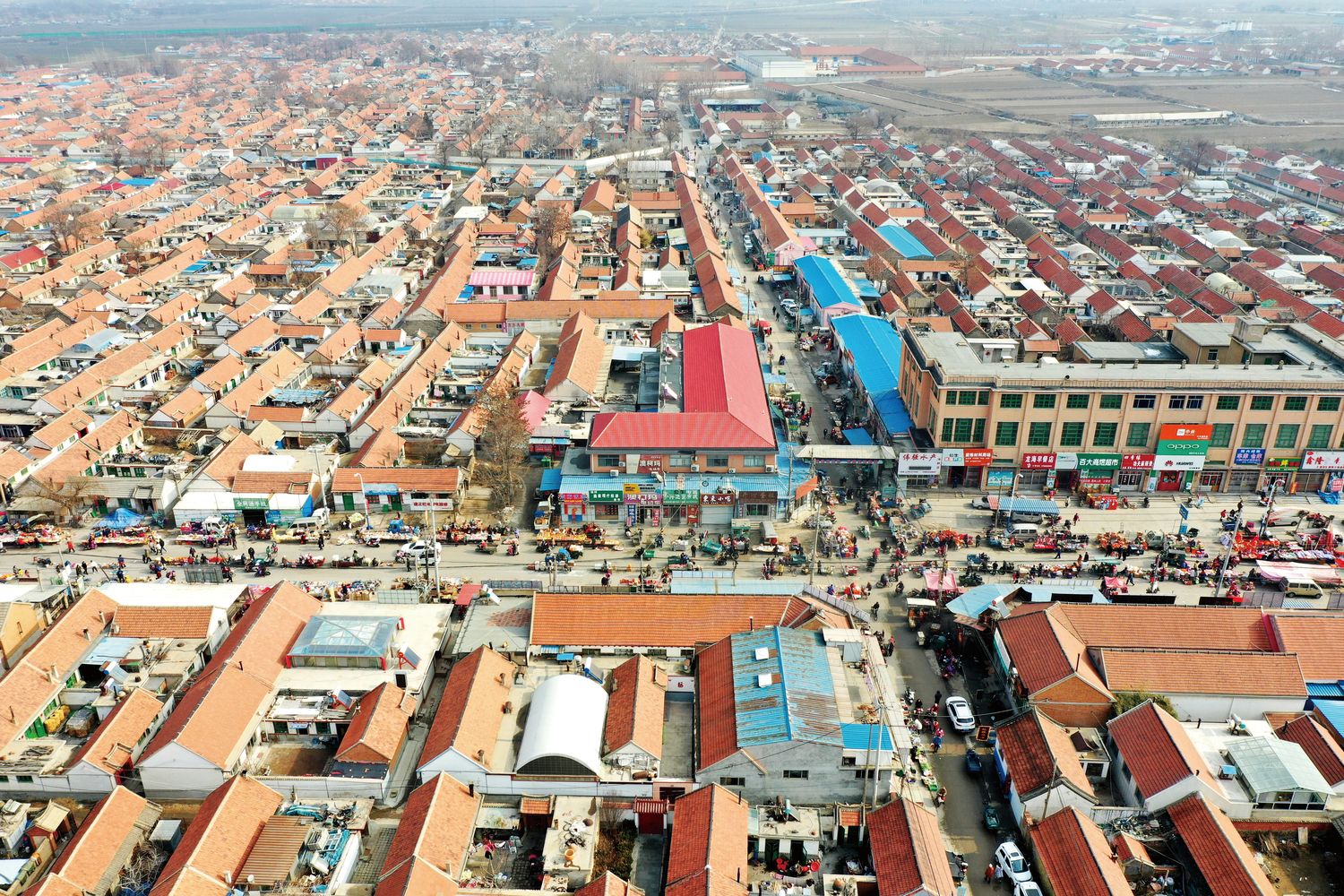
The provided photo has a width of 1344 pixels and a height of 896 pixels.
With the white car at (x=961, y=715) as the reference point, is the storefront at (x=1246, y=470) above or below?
above

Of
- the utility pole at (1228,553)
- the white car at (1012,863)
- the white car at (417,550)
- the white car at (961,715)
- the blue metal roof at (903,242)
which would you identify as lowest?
the white car at (417,550)

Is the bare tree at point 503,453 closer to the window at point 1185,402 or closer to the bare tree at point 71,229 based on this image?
the window at point 1185,402

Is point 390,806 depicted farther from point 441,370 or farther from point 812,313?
point 812,313

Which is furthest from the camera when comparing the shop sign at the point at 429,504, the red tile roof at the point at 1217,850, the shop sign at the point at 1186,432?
the shop sign at the point at 1186,432

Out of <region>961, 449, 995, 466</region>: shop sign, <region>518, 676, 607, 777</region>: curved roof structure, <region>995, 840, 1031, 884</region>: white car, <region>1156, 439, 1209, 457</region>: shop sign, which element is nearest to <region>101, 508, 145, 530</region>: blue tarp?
<region>518, 676, 607, 777</region>: curved roof structure

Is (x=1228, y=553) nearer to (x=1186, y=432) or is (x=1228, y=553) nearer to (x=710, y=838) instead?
(x=1186, y=432)

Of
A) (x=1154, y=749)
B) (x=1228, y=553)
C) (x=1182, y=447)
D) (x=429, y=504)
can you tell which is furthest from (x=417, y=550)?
(x=1182, y=447)

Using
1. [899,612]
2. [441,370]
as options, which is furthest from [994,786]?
[441,370]

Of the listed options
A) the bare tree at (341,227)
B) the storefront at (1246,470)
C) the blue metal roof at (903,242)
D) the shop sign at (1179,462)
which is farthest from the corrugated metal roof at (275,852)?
the bare tree at (341,227)
